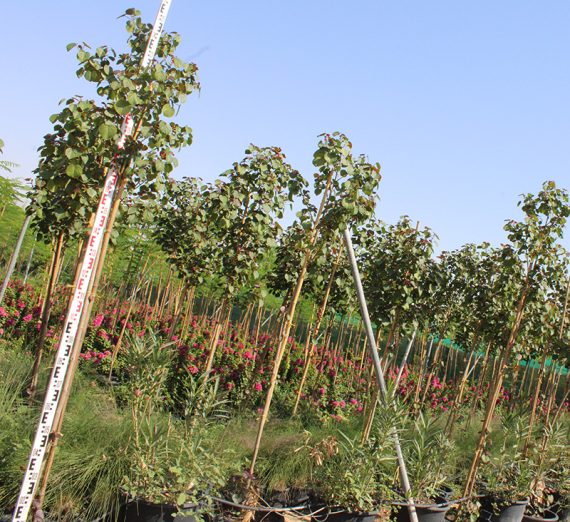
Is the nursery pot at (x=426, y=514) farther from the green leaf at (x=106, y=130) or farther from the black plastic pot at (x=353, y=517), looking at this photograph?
the green leaf at (x=106, y=130)

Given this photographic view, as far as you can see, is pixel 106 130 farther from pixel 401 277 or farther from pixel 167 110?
pixel 401 277

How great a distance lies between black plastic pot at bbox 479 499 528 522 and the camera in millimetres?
5487

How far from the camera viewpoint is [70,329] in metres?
3.07

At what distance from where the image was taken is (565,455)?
6879 mm

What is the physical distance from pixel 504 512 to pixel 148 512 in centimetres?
355

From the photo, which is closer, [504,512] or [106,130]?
[106,130]

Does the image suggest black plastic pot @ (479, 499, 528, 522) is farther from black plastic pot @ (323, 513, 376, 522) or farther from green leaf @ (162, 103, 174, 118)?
green leaf @ (162, 103, 174, 118)

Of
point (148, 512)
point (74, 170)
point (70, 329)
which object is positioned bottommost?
point (148, 512)

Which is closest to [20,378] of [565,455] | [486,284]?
[486,284]

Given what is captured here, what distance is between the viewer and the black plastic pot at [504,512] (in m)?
5.49

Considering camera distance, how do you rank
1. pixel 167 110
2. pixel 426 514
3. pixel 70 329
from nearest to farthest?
1. pixel 70 329
2. pixel 167 110
3. pixel 426 514

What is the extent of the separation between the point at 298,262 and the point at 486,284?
8.09 feet

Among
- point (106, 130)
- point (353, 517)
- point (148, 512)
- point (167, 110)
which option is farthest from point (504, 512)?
point (106, 130)

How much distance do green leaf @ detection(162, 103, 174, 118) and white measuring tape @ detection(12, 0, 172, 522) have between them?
0.69 ft
